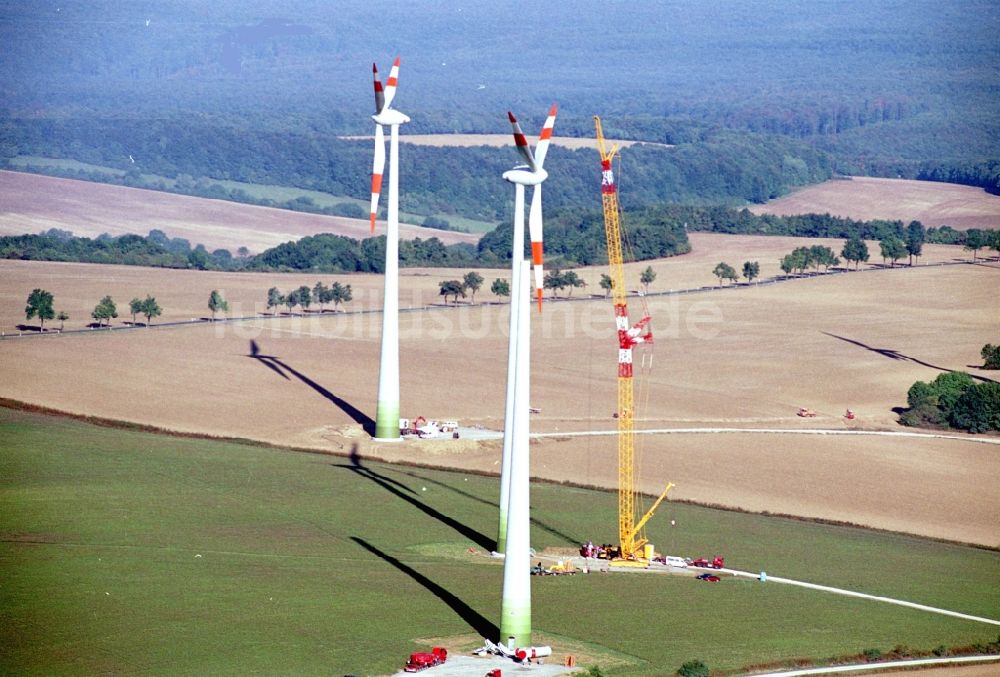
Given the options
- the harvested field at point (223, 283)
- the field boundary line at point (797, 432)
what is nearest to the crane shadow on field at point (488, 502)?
the field boundary line at point (797, 432)

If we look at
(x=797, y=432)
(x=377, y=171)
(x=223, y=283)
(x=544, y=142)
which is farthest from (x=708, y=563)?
(x=223, y=283)

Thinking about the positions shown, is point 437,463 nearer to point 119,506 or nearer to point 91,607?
point 119,506

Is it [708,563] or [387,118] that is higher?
[387,118]

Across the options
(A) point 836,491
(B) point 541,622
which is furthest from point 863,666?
(A) point 836,491

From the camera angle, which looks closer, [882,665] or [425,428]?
[882,665]

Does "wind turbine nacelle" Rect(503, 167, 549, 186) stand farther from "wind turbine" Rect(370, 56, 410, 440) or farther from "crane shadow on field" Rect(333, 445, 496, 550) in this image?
"wind turbine" Rect(370, 56, 410, 440)

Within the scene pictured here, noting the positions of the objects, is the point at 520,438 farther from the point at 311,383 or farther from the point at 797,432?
the point at 311,383

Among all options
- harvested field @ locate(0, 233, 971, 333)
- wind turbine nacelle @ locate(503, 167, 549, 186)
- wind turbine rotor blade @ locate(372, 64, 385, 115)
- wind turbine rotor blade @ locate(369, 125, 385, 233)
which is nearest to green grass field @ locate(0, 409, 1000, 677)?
wind turbine rotor blade @ locate(369, 125, 385, 233)
